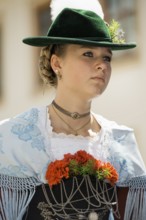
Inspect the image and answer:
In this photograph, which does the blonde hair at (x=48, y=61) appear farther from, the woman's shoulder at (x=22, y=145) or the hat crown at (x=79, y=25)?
the woman's shoulder at (x=22, y=145)

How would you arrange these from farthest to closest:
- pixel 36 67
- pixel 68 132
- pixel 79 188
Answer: pixel 36 67 < pixel 68 132 < pixel 79 188

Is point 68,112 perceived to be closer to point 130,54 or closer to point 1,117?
point 130,54

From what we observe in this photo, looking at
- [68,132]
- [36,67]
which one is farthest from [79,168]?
[36,67]

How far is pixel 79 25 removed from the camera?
334 centimetres

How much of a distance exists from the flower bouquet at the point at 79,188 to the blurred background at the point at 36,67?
3.85 meters

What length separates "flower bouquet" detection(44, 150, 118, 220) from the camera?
323cm

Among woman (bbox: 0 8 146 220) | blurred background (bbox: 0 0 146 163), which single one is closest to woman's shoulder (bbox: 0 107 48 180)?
woman (bbox: 0 8 146 220)

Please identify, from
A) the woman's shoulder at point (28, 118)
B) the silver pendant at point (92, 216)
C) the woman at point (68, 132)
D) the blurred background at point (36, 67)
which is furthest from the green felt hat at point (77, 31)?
the blurred background at point (36, 67)

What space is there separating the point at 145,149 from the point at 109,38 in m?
4.32

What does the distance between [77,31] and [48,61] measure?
221 mm

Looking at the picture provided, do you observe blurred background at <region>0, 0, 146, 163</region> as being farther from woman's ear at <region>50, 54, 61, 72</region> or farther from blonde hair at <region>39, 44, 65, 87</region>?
woman's ear at <region>50, 54, 61, 72</region>

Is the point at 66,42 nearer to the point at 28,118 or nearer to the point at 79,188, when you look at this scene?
the point at 28,118

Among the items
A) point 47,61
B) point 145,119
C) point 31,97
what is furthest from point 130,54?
point 47,61

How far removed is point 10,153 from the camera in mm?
3268
